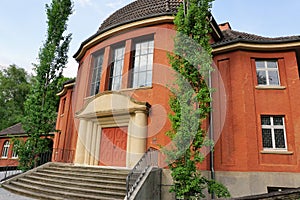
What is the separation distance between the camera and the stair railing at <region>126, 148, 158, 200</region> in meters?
6.00

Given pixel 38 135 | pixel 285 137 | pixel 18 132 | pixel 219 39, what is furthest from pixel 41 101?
pixel 18 132

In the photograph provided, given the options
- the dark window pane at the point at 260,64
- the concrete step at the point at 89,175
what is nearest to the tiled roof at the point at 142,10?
the dark window pane at the point at 260,64

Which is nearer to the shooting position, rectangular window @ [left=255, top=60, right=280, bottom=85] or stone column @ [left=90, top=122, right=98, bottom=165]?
rectangular window @ [left=255, top=60, right=280, bottom=85]

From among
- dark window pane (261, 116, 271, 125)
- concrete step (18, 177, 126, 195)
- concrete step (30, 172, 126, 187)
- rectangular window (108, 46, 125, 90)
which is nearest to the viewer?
concrete step (18, 177, 126, 195)

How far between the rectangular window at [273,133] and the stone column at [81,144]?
851cm

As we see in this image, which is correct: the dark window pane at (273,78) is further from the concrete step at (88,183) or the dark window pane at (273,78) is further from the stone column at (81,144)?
the stone column at (81,144)

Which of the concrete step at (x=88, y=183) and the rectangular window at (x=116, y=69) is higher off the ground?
the rectangular window at (x=116, y=69)

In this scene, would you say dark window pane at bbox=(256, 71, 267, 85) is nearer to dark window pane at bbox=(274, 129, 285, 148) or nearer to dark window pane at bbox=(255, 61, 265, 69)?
dark window pane at bbox=(255, 61, 265, 69)

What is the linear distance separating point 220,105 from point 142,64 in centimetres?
435

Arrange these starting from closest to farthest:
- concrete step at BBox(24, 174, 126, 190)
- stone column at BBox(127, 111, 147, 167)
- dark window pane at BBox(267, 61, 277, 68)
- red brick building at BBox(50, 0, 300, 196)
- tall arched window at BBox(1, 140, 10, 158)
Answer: concrete step at BBox(24, 174, 126, 190) → red brick building at BBox(50, 0, 300, 196) → stone column at BBox(127, 111, 147, 167) → dark window pane at BBox(267, 61, 277, 68) → tall arched window at BBox(1, 140, 10, 158)

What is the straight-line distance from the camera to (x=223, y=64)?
10.5 metres

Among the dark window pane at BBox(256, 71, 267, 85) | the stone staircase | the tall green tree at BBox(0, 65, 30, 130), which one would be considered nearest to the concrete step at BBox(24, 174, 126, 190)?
the stone staircase

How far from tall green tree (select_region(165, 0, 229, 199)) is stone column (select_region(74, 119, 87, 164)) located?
5750 mm

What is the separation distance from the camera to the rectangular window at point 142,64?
414 inches
